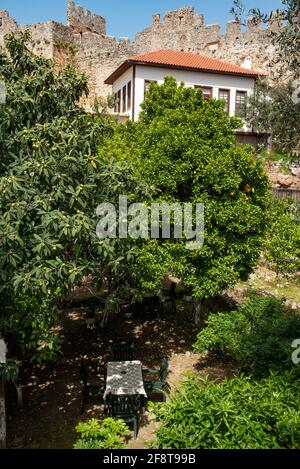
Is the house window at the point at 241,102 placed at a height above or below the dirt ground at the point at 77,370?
above

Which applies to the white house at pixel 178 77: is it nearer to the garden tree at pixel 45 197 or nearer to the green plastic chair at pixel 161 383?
the garden tree at pixel 45 197

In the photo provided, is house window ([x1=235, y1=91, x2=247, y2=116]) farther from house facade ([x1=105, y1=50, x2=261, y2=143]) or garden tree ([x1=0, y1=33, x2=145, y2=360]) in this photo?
garden tree ([x1=0, y1=33, x2=145, y2=360])

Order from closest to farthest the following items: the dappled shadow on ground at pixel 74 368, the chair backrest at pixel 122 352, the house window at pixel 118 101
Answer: the dappled shadow on ground at pixel 74 368, the chair backrest at pixel 122 352, the house window at pixel 118 101

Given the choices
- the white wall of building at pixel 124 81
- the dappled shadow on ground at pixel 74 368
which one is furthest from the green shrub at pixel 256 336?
the white wall of building at pixel 124 81

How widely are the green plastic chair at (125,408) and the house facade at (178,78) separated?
2110 centimetres

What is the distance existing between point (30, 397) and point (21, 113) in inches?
275

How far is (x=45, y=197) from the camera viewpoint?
23.9 feet

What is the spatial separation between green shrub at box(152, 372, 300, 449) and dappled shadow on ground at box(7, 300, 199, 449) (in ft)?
10.4

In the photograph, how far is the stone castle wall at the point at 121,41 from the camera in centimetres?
3922

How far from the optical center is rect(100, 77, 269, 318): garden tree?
39.2ft

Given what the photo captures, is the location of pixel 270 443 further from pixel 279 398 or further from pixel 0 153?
pixel 0 153

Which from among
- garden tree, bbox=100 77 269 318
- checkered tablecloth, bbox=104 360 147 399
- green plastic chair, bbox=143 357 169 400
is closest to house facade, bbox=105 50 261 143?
garden tree, bbox=100 77 269 318

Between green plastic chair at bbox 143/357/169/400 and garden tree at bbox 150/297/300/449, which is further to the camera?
green plastic chair at bbox 143/357/169/400

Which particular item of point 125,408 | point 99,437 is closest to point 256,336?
point 125,408
